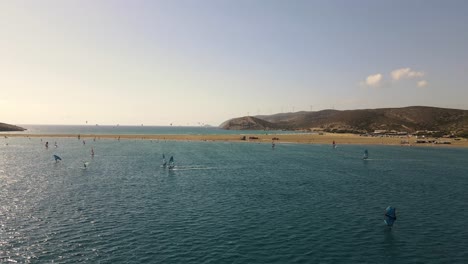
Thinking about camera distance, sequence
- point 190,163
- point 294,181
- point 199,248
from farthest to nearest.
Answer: point 190,163 < point 294,181 < point 199,248

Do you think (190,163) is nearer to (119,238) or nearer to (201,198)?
(201,198)

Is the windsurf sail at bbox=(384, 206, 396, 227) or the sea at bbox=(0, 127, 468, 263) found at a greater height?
the windsurf sail at bbox=(384, 206, 396, 227)

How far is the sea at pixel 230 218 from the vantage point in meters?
25.7

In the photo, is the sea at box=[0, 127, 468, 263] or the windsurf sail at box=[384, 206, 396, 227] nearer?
the sea at box=[0, 127, 468, 263]

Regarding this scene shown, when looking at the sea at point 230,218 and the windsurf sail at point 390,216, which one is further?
the windsurf sail at point 390,216

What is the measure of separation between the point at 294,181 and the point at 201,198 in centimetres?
1951

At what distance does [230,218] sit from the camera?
34844 mm

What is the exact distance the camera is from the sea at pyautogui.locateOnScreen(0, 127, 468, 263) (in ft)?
84.2

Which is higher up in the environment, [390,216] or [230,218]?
[390,216]

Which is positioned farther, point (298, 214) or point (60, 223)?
point (298, 214)

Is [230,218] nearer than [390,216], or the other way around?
[390,216]

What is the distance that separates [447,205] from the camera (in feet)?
135

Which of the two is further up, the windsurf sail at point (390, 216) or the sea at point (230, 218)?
the windsurf sail at point (390, 216)

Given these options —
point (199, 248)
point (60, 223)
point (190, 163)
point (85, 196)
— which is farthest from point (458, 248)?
point (190, 163)
